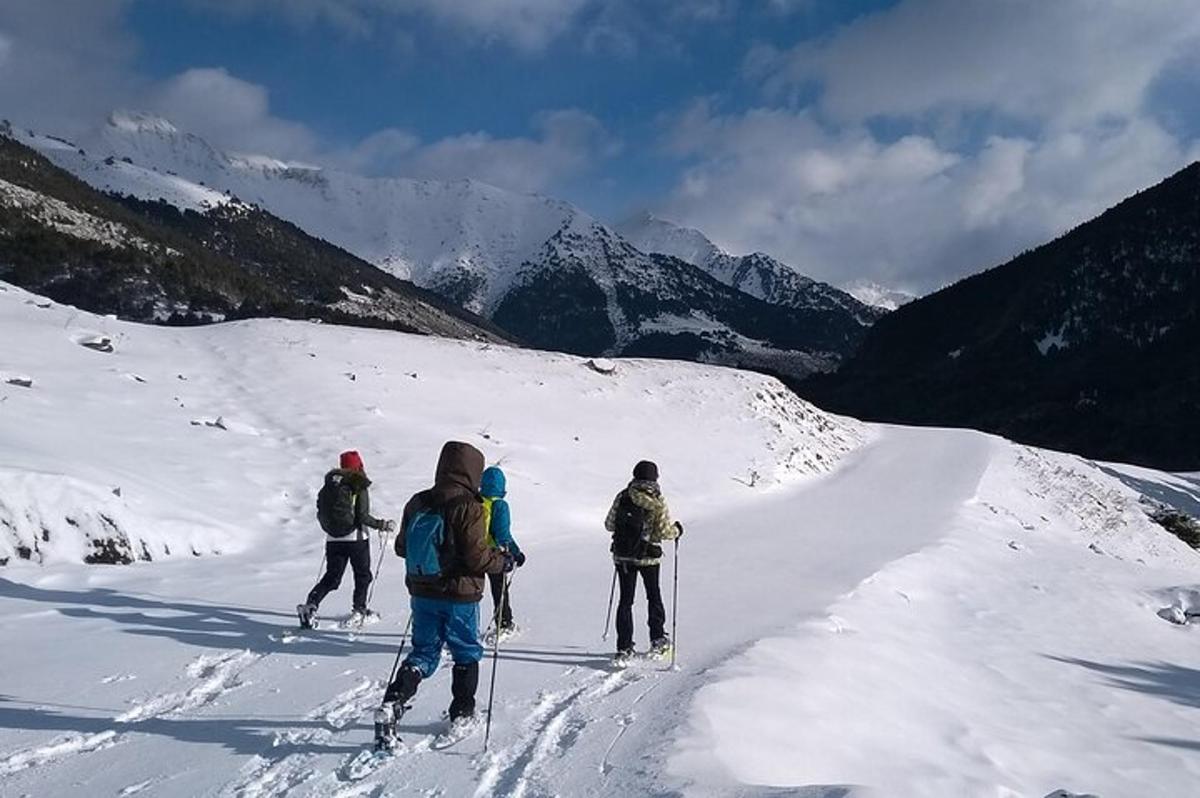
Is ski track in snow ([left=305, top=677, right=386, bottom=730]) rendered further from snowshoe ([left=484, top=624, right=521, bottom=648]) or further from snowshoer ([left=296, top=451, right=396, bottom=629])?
snowshoer ([left=296, top=451, right=396, bottom=629])

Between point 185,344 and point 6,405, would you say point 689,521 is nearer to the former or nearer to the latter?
point 6,405

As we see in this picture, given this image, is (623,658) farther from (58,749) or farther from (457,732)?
(58,749)

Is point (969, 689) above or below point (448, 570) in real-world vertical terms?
below

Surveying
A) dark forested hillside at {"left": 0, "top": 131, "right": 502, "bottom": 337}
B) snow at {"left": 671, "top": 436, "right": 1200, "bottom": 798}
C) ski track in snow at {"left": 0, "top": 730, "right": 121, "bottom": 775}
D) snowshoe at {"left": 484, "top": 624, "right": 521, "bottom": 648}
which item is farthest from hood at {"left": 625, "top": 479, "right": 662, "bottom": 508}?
dark forested hillside at {"left": 0, "top": 131, "right": 502, "bottom": 337}

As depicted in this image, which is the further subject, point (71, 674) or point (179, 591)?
point (179, 591)

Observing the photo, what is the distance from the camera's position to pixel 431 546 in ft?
19.8

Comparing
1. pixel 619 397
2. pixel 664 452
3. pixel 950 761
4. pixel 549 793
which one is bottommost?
pixel 950 761

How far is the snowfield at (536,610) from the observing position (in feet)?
19.9

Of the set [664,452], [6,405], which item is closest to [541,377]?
[664,452]

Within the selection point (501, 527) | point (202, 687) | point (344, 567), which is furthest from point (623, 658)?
point (202, 687)

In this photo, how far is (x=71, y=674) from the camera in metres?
7.71

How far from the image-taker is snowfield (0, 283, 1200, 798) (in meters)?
6.05

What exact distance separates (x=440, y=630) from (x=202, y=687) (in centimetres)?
290

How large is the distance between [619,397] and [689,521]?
10738 mm
